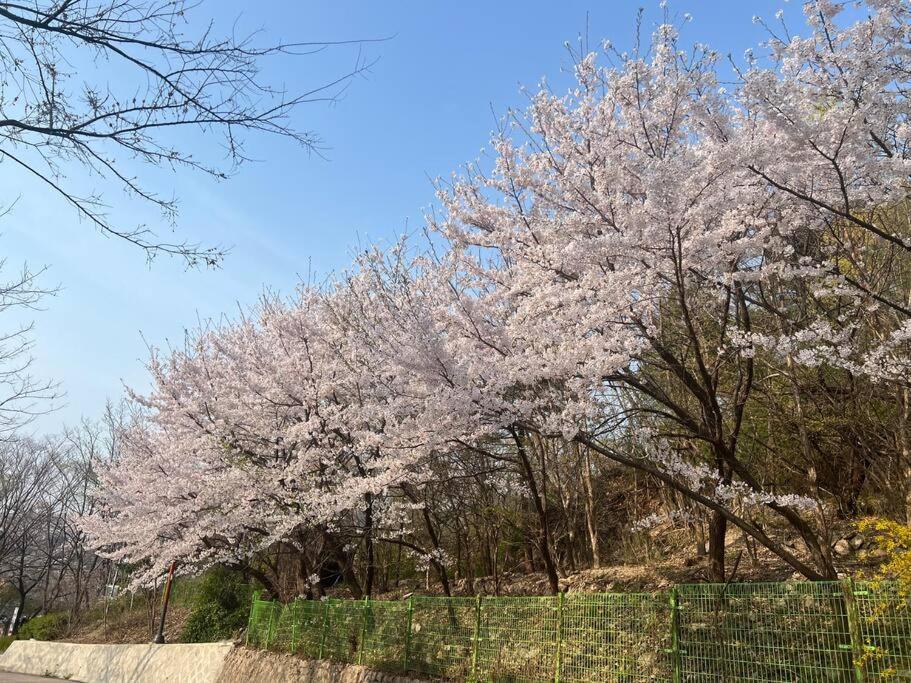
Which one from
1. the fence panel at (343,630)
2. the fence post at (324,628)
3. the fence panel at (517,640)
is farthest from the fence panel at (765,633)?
the fence post at (324,628)

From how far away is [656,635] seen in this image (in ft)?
20.0

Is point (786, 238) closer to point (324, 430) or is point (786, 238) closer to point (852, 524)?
point (852, 524)

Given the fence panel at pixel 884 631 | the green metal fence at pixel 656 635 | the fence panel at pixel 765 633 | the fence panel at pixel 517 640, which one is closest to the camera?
the fence panel at pixel 884 631

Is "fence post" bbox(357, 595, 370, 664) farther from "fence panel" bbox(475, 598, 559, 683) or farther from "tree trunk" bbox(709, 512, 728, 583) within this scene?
"tree trunk" bbox(709, 512, 728, 583)

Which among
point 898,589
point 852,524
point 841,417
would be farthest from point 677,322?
point 898,589

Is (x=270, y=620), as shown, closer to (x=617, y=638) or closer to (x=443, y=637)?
(x=443, y=637)

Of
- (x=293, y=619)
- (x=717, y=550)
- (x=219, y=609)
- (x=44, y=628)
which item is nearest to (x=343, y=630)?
(x=293, y=619)

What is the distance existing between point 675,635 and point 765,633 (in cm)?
85

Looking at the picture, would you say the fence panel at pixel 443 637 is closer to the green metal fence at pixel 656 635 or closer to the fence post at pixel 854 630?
the green metal fence at pixel 656 635

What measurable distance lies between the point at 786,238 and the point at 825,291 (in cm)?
208

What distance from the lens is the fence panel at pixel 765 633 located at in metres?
4.90

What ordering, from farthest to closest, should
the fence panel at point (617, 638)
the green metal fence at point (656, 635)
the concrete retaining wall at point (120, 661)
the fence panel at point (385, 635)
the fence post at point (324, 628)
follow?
1. the concrete retaining wall at point (120, 661)
2. the fence post at point (324, 628)
3. the fence panel at point (385, 635)
4. the fence panel at point (617, 638)
5. the green metal fence at point (656, 635)

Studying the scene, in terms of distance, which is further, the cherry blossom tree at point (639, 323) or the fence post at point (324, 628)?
the fence post at point (324, 628)

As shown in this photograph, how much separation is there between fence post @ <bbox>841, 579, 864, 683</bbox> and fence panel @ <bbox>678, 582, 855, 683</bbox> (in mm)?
72
